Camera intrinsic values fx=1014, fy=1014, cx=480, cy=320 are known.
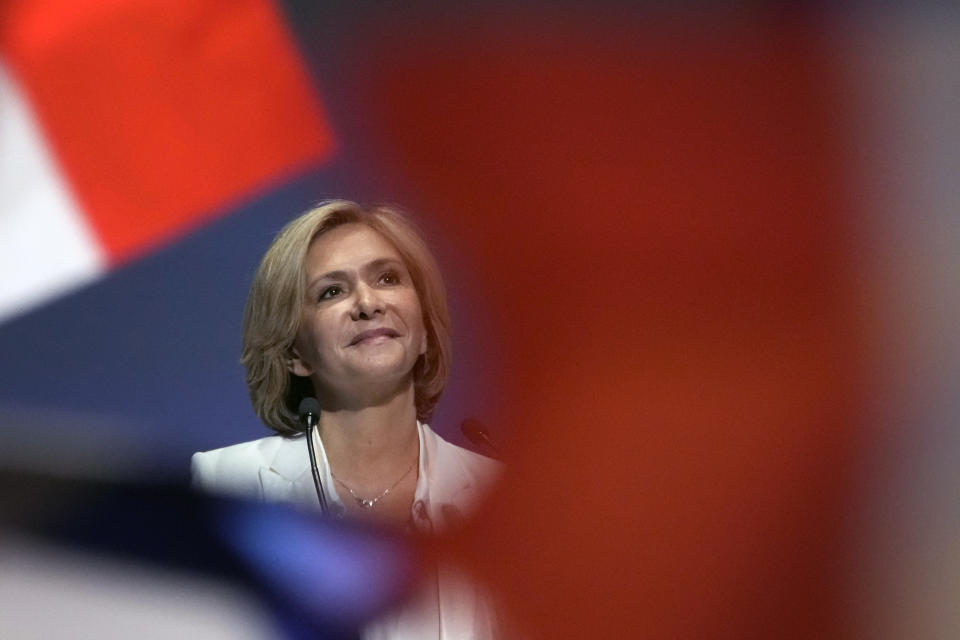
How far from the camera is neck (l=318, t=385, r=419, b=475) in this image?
33.0 inches

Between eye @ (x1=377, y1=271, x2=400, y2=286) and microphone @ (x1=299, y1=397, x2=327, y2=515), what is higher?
eye @ (x1=377, y1=271, x2=400, y2=286)

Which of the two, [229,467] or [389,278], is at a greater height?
[389,278]

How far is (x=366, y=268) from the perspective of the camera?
2.74 feet

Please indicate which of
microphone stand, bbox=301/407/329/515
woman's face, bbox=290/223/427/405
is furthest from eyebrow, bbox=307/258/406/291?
microphone stand, bbox=301/407/329/515

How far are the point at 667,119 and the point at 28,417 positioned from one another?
1.98 ft

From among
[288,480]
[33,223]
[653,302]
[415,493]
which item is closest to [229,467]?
[288,480]

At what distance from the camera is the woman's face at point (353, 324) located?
83cm

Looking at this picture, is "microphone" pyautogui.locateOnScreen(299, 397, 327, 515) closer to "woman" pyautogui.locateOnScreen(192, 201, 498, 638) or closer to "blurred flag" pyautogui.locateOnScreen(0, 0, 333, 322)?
"woman" pyautogui.locateOnScreen(192, 201, 498, 638)

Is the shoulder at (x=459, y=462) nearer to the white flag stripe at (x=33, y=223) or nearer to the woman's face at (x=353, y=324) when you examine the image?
the woman's face at (x=353, y=324)

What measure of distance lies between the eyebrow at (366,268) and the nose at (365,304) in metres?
0.01

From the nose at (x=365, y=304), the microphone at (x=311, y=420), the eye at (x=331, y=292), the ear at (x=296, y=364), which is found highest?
A: the eye at (x=331, y=292)

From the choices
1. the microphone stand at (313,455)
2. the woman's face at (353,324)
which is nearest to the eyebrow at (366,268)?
the woman's face at (353,324)

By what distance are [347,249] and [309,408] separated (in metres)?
0.14

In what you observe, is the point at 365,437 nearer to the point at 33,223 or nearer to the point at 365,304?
the point at 365,304
